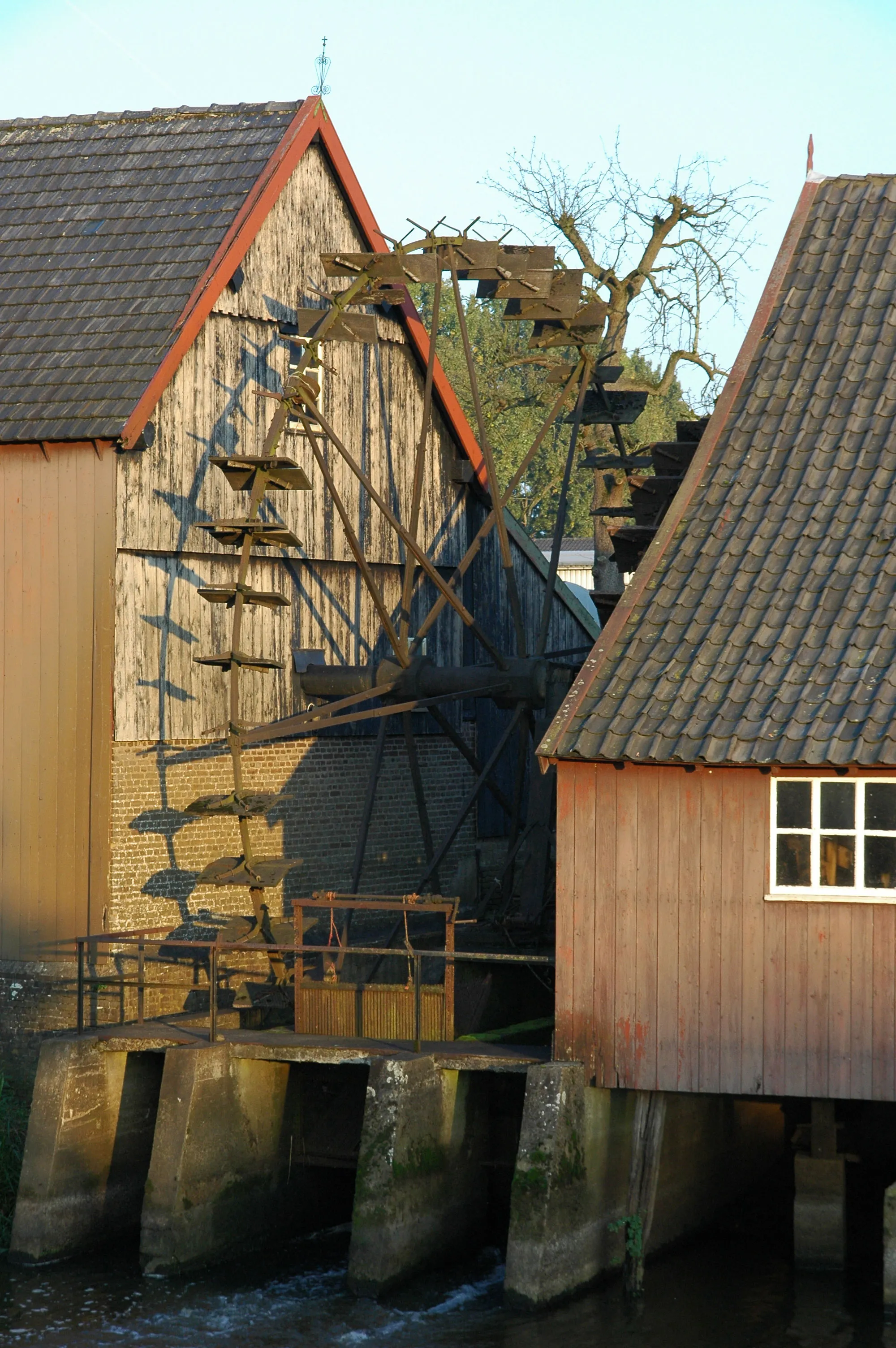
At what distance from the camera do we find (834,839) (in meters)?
11.6

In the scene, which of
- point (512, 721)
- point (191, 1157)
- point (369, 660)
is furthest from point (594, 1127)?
point (369, 660)

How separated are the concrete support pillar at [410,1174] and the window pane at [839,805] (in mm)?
3314

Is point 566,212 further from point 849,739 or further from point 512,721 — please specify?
point 849,739

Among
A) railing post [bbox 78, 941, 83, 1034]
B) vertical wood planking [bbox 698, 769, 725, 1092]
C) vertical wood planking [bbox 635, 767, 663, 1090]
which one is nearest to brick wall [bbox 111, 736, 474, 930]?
railing post [bbox 78, 941, 83, 1034]

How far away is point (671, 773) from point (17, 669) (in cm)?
694

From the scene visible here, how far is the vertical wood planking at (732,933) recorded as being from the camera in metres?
11.7

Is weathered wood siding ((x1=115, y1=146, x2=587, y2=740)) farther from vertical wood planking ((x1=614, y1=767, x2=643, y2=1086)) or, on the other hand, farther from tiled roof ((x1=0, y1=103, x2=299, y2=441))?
vertical wood planking ((x1=614, y1=767, x2=643, y2=1086))

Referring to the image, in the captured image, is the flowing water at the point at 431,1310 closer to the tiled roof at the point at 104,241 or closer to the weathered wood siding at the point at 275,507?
the weathered wood siding at the point at 275,507

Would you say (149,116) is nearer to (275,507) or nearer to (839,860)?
(275,507)

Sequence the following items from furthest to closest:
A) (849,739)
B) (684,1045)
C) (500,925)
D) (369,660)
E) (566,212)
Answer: (566,212)
(369,660)
(500,925)
(684,1045)
(849,739)

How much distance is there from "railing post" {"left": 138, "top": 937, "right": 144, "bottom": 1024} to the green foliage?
419 inches

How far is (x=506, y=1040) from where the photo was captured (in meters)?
13.4

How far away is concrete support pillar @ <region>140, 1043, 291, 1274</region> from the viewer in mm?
12617

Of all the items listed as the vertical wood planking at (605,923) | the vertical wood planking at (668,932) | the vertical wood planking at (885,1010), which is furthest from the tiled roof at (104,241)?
the vertical wood planking at (885,1010)
